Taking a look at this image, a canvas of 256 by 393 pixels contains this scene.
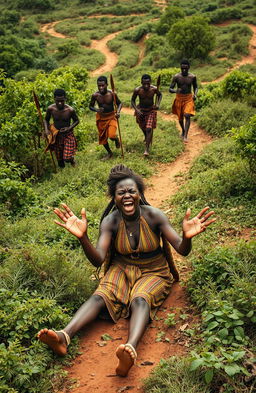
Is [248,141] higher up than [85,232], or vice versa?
[85,232]

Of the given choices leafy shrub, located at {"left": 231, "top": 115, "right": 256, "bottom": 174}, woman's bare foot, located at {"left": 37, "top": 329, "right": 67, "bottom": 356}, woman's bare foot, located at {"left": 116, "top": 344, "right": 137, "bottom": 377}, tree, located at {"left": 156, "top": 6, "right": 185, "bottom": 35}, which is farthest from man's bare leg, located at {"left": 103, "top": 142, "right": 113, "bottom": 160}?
tree, located at {"left": 156, "top": 6, "right": 185, "bottom": 35}

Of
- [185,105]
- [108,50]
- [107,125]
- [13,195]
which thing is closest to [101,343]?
[13,195]

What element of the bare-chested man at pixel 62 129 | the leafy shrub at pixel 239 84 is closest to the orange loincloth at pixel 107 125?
the bare-chested man at pixel 62 129

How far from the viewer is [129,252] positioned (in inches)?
156

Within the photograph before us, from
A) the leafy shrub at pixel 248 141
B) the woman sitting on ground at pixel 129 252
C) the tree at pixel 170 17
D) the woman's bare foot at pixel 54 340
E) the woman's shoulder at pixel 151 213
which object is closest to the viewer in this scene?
the woman's bare foot at pixel 54 340

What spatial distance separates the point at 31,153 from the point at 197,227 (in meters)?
5.55

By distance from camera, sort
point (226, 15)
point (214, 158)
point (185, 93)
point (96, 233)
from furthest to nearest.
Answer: point (226, 15)
point (185, 93)
point (214, 158)
point (96, 233)

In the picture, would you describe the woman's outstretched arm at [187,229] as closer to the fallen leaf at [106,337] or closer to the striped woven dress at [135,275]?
the striped woven dress at [135,275]

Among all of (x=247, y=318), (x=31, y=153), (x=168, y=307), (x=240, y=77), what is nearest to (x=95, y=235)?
(x=168, y=307)

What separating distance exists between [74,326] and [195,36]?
17481 millimetres

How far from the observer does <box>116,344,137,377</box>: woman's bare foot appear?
2982 mm

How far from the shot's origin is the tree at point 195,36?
60.1 ft

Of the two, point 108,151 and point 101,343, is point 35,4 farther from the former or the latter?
point 101,343

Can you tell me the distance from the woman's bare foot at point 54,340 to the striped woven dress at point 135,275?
576mm
